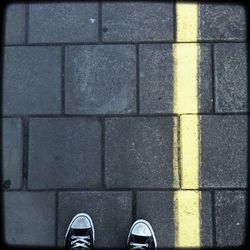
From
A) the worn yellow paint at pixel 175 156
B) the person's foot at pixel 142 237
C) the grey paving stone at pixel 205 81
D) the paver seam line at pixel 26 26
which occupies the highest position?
the paver seam line at pixel 26 26

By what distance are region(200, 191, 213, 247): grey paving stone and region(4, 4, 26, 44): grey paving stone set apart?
5.04 ft

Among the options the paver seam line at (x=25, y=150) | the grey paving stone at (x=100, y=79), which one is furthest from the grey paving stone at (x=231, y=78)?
the paver seam line at (x=25, y=150)

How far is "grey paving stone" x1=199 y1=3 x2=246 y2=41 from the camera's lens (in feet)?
9.48

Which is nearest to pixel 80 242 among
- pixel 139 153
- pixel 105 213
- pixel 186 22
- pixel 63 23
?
pixel 105 213

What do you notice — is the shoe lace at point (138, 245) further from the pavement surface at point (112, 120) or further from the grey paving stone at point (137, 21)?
the grey paving stone at point (137, 21)

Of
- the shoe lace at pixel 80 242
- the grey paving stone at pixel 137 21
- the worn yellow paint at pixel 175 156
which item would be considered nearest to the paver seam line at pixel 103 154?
the shoe lace at pixel 80 242

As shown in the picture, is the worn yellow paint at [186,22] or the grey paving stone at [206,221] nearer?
the grey paving stone at [206,221]

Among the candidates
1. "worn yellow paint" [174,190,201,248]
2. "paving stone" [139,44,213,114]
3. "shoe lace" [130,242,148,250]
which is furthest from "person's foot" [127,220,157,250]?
"paving stone" [139,44,213,114]

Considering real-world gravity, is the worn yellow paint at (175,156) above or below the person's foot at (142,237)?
above

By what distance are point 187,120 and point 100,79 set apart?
2.00ft

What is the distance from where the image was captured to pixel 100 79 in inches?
113

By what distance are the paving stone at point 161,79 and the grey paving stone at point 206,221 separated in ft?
1.86

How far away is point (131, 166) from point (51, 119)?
587 millimetres

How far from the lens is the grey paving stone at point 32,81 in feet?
9.44
